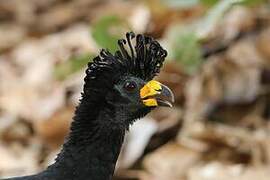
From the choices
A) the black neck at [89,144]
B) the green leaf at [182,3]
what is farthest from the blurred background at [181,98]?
the black neck at [89,144]

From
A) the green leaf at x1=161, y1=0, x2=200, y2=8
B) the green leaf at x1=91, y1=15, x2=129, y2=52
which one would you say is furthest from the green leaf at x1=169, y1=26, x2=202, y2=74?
the green leaf at x1=91, y1=15, x2=129, y2=52

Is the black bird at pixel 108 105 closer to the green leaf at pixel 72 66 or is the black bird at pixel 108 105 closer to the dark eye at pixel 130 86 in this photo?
the dark eye at pixel 130 86

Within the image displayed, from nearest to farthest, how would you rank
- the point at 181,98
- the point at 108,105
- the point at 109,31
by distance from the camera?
1. the point at 108,105
2. the point at 109,31
3. the point at 181,98

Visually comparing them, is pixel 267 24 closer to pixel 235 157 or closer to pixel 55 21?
pixel 235 157

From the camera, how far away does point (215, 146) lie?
25.0ft

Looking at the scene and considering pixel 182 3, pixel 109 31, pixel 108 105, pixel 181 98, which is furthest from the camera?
pixel 181 98

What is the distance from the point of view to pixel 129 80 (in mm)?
5449

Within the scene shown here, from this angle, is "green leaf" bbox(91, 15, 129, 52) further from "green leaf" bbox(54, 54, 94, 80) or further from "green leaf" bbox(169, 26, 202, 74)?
"green leaf" bbox(169, 26, 202, 74)

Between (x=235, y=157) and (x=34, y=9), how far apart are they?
4.32 m

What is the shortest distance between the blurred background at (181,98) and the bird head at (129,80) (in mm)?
1097

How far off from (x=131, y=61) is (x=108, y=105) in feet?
0.89

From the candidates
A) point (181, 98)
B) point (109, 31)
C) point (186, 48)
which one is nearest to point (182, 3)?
point (186, 48)

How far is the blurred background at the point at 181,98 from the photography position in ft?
24.3

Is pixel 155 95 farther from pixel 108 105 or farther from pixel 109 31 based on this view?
pixel 109 31
